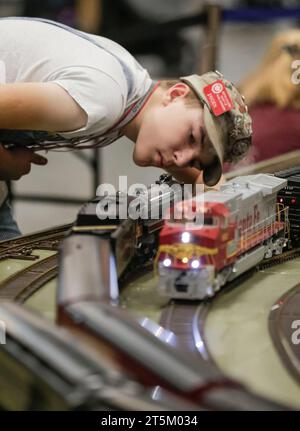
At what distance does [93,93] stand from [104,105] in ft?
0.24

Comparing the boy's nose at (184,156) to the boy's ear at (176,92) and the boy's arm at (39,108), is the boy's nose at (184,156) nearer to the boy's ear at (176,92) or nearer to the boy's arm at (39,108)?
the boy's ear at (176,92)

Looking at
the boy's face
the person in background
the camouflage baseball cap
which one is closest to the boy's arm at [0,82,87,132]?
the boy's face

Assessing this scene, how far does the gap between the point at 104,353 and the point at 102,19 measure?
8.24m

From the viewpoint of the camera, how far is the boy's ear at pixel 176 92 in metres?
2.74

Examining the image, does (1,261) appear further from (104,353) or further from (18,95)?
(104,353)

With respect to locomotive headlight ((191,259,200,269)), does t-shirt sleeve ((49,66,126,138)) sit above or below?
above

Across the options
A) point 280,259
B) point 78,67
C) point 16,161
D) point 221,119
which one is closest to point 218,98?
point 221,119

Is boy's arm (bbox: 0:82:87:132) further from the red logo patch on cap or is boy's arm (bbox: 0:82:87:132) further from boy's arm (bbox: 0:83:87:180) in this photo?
the red logo patch on cap

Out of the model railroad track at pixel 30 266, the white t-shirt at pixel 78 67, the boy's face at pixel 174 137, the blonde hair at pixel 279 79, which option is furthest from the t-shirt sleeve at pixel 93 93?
the blonde hair at pixel 279 79

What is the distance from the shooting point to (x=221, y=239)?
226 centimetres

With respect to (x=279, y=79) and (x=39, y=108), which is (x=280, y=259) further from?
(x=279, y=79)

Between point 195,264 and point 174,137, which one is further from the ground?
point 174,137

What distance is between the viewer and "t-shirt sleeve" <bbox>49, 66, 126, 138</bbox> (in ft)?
8.30

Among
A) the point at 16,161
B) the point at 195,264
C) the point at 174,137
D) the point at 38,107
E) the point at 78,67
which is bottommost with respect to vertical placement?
the point at 195,264
